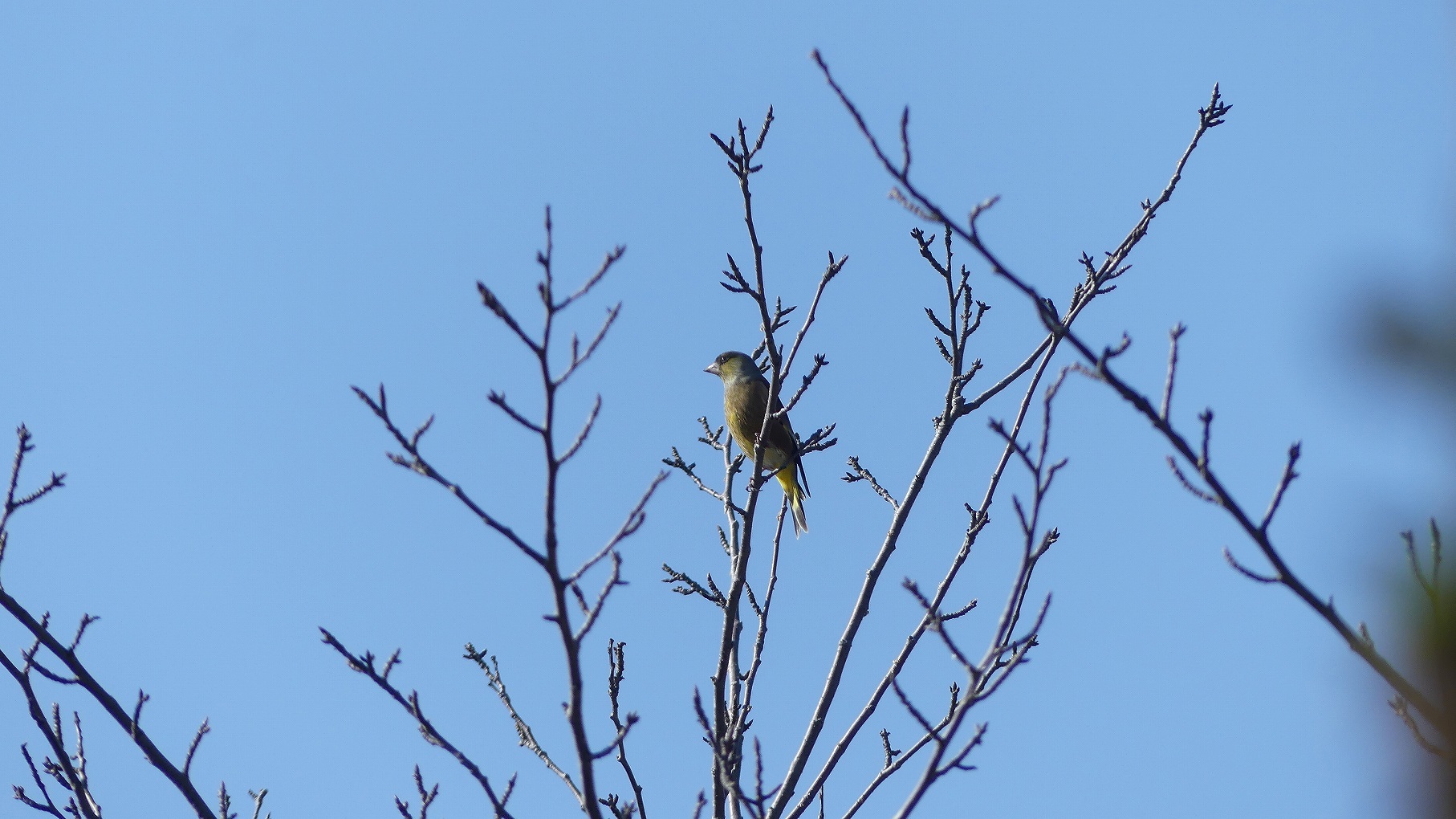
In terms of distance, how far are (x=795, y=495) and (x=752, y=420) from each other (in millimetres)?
786

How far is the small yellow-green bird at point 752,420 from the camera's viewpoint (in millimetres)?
9297

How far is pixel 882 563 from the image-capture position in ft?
15.7

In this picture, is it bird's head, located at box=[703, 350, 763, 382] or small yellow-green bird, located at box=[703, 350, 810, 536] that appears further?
bird's head, located at box=[703, 350, 763, 382]

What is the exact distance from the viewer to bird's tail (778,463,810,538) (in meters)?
9.25

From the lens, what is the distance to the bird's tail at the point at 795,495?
30.3ft

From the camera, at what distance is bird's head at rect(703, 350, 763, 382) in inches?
411

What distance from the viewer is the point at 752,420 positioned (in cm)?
1001

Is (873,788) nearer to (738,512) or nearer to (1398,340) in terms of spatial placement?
(738,512)

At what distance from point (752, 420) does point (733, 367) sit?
2.45ft

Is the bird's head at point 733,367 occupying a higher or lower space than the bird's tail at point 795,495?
higher

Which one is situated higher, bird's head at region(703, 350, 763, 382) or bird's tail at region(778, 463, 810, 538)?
bird's head at region(703, 350, 763, 382)

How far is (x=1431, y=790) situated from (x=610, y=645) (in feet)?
11.5

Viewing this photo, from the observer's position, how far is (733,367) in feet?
34.8

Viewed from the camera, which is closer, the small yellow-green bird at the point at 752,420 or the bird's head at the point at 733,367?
the small yellow-green bird at the point at 752,420
